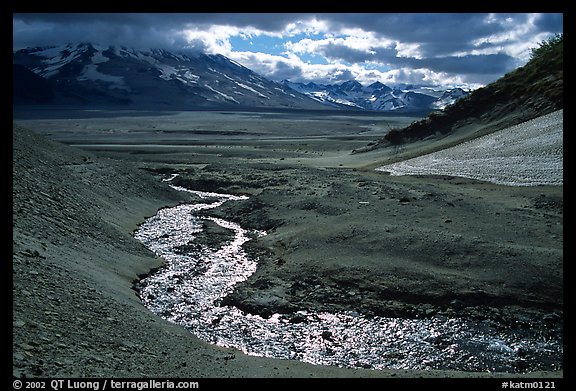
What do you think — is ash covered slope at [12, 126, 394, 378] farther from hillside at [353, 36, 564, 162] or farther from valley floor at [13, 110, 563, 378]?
hillside at [353, 36, 564, 162]

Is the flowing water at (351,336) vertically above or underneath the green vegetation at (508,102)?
underneath

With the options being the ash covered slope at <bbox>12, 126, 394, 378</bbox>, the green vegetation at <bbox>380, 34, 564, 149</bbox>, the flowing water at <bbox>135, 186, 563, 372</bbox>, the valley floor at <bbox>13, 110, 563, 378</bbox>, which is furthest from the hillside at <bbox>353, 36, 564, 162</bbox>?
the flowing water at <bbox>135, 186, 563, 372</bbox>

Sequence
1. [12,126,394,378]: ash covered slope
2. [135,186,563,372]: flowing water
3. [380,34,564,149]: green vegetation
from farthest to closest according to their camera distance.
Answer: [380,34,564,149]: green vegetation
[135,186,563,372]: flowing water
[12,126,394,378]: ash covered slope

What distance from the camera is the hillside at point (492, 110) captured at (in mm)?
47031

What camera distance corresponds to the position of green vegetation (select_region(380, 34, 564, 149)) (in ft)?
153

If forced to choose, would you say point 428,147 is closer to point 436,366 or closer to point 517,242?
point 517,242

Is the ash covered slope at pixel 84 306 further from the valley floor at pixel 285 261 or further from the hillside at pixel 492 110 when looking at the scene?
the hillside at pixel 492 110

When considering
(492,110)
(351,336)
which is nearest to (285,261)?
(351,336)

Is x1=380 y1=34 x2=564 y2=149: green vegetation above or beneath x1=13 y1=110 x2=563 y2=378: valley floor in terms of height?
above

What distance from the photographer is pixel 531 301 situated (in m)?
16.5

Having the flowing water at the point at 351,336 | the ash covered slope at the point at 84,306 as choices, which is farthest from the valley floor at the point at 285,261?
the flowing water at the point at 351,336

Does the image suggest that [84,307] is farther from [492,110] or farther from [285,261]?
[492,110]
